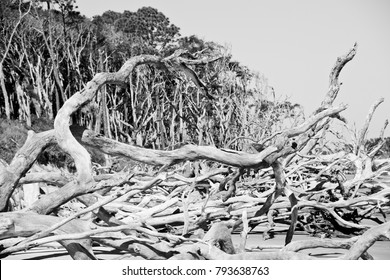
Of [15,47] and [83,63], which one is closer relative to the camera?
[15,47]

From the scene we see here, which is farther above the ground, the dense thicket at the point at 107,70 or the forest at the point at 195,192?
the dense thicket at the point at 107,70

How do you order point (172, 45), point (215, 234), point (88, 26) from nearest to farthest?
point (215, 234)
point (172, 45)
point (88, 26)

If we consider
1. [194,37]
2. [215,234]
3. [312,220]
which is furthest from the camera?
[194,37]

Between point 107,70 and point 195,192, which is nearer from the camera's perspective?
point 195,192

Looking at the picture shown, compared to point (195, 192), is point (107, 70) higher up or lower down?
higher up

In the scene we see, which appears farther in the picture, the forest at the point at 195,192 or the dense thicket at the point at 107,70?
the dense thicket at the point at 107,70

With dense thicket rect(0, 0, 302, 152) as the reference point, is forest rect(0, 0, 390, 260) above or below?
below

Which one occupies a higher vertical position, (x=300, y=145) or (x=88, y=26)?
(x=88, y=26)

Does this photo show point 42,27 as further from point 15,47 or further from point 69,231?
point 69,231

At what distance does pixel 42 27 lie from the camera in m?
29.3

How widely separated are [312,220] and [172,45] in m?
22.2

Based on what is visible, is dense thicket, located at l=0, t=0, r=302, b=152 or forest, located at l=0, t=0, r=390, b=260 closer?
forest, located at l=0, t=0, r=390, b=260
